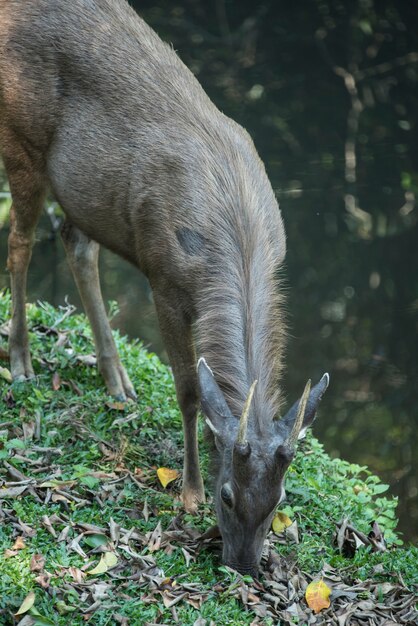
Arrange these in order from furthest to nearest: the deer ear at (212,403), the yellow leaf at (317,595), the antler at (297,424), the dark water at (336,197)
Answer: the dark water at (336,197) → the yellow leaf at (317,595) → the deer ear at (212,403) → the antler at (297,424)

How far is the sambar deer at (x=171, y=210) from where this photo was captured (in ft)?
17.4

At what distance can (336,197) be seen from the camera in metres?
12.5

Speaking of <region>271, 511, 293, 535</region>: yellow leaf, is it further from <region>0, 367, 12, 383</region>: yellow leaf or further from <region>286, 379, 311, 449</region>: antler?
<region>0, 367, 12, 383</region>: yellow leaf

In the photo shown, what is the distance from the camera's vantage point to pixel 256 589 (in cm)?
538

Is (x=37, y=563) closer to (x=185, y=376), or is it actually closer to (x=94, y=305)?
(x=185, y=376)

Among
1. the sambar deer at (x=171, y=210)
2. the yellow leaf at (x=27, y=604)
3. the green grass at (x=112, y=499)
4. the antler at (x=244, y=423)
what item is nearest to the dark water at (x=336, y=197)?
the green grass at (x=112, y=499)

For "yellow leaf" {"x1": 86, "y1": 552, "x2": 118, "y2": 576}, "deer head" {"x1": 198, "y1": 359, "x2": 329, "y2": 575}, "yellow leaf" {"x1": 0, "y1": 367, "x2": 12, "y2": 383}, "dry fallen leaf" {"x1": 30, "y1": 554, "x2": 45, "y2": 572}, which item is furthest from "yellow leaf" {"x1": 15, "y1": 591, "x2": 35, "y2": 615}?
"yellow leaf" {"x1": 0, "y1": 367, "x2": 12, "y2": 383}

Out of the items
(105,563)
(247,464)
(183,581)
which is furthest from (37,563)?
(247,464)

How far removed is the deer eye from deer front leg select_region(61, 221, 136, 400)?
242 centimetres

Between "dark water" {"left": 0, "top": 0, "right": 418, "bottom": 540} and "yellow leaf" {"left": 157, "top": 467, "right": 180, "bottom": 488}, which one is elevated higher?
"yellow leaf" {"left": 157, "top": 467, "right": 180, "bottom": 488}

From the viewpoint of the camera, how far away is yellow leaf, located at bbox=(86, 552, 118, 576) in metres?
5.29

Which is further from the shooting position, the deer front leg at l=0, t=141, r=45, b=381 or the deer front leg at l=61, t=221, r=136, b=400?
the deer front leg at l=61, t=221, r=136, b=400

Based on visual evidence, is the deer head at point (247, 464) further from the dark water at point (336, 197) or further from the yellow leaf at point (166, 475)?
the dark water at point (336, 197)

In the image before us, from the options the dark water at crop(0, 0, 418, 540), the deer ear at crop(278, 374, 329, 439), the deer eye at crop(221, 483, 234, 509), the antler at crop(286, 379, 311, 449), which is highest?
the antler at crop(286, 379, 311, 449)
